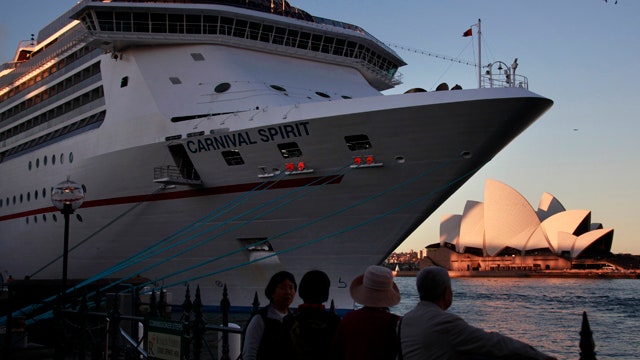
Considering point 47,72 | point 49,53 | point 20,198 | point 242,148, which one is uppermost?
point 49,53

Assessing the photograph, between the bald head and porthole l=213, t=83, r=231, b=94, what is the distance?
1547 cm

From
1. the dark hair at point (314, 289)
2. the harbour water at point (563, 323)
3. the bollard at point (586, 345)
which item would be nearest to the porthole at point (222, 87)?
the harbour water at point (563, 323)

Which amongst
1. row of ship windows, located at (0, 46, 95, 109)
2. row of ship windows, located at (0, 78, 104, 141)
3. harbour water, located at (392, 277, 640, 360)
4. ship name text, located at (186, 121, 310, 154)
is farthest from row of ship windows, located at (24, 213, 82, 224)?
harbour water, located at (392, 277, 640, 360)

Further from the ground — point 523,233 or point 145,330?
point 523,233

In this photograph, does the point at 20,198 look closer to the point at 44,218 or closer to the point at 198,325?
the point at 44,218

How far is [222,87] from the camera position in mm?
18812

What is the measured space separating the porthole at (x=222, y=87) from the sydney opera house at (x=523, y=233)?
6312cm

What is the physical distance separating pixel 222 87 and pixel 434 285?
15.8 m

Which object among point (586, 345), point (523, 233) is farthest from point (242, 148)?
point (523, 233)

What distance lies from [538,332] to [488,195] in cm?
5809

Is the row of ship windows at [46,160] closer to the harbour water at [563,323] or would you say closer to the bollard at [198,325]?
the harbour water at [563,323]

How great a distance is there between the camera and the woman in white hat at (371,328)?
3.94 metres

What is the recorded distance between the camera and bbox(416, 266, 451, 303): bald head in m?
3.74

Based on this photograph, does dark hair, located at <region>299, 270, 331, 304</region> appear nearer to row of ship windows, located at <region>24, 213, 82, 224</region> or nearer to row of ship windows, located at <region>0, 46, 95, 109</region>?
row of ship windows, located at <region>24, 213, 82, 224</region>
